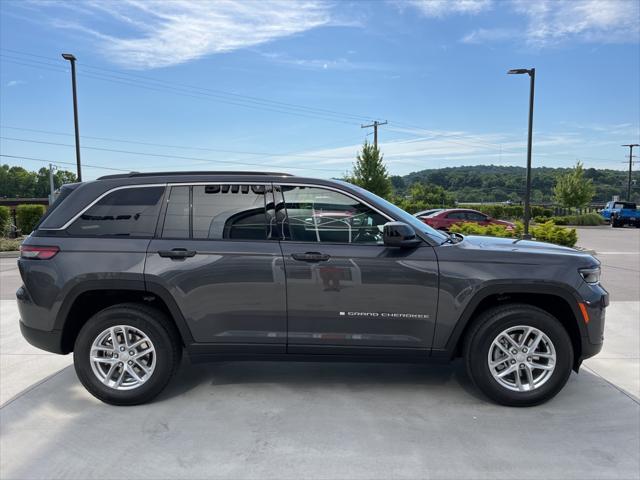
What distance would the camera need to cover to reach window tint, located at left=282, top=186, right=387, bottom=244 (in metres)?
3.66

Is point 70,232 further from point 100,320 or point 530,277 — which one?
point 530,277

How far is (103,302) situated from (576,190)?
149 ft

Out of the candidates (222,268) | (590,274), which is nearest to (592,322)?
(590,274)

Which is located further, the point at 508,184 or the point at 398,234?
the point at 508,184

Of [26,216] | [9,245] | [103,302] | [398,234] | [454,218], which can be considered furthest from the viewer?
[454,218]

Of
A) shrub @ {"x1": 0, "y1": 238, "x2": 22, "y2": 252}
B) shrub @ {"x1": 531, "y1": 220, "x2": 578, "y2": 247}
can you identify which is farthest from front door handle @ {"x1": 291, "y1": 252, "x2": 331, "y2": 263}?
shrub @ {"x1": 0, "y1": 238, "x2": 22, "y2": 252}

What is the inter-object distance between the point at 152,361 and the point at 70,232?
1.19m

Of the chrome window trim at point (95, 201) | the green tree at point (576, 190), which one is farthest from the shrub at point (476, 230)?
the green tree at point (576, 190)

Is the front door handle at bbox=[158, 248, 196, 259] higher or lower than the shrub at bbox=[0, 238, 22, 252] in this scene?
higher

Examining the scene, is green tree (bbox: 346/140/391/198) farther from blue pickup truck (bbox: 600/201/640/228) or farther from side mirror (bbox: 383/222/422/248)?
side mirror (bbox: 383/222/422/248)

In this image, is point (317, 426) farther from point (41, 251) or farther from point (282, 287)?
point (41, 251)

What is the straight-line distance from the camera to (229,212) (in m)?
3.70

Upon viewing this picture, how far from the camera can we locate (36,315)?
3.67 m

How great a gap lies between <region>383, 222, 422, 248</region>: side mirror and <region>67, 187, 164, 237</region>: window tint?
179 centimetres
